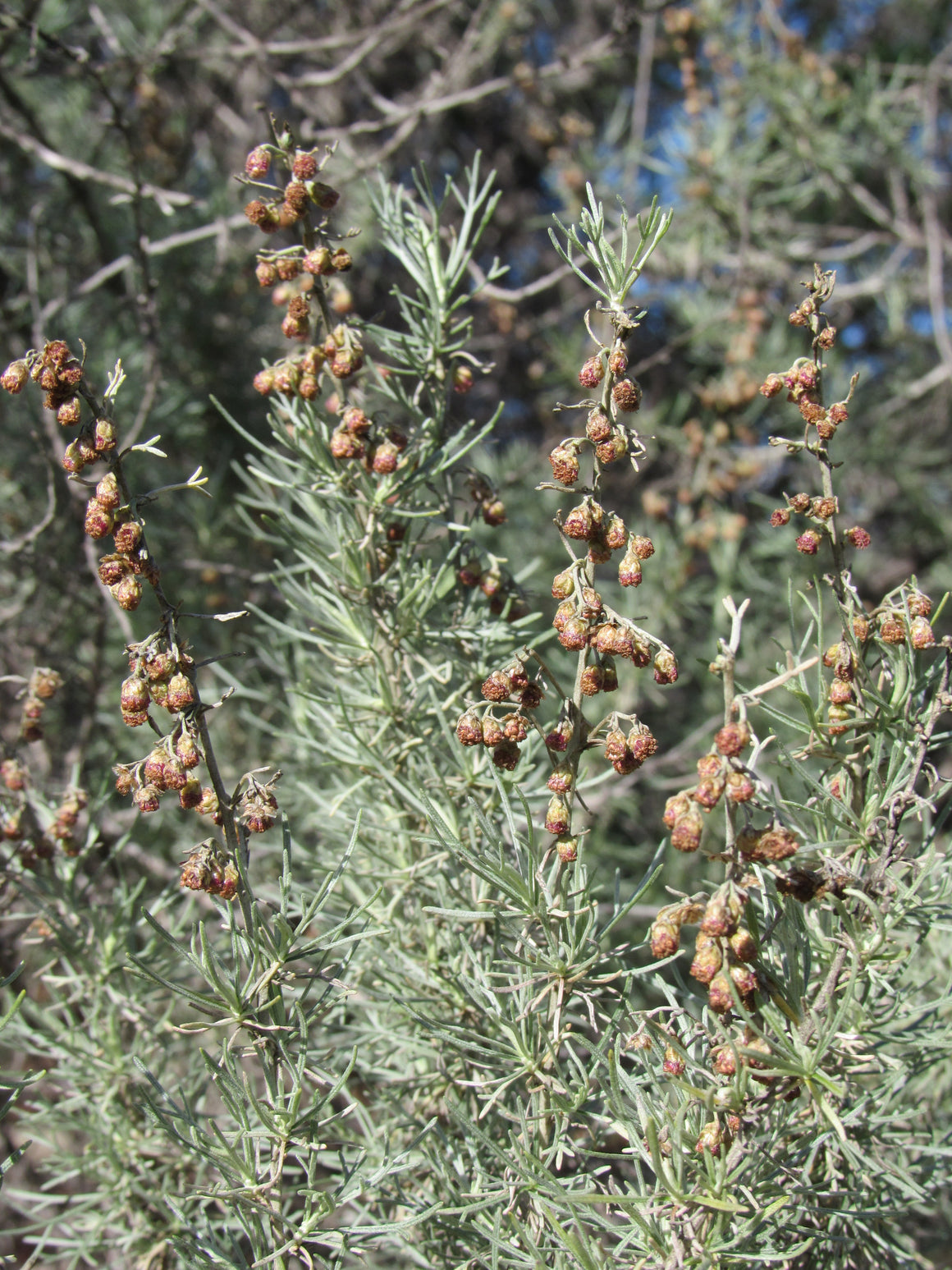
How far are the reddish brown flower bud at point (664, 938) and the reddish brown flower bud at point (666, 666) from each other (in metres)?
0.20

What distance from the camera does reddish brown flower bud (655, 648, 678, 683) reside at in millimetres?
795

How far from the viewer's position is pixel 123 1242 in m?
1.06

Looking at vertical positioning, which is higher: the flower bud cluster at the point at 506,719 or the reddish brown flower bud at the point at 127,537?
the reddish brown flower bud at the point at 127,537

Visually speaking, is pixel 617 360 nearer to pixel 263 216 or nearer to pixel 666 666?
pixel 666 666

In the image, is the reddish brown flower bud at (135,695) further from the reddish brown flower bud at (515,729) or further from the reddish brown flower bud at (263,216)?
the reddish brown flower bud at (263,216)

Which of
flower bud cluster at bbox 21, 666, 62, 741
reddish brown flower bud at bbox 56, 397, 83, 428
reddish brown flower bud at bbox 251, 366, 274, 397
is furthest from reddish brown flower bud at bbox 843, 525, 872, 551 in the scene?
flower bud cluster at bbox 21, 666, 62, 741

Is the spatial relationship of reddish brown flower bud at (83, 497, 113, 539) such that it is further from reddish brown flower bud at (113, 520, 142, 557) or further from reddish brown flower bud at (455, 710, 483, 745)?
reddish brown flower bud at (455, 710, 483, 745)

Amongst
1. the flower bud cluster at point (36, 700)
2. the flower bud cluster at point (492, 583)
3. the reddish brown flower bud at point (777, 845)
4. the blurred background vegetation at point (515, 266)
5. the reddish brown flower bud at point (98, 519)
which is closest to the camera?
the reddish brown flower bud at point (777, 845)

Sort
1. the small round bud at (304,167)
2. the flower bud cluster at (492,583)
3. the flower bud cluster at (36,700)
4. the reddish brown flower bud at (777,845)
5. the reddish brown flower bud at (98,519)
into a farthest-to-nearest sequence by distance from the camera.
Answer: the flower bud cluster at (36,700) < the flower bud cluster at (492,583) < the small round bud at (304,167) < the reddish brown flower bud at (98,519) < the reddish brown flower bud at (777,845)

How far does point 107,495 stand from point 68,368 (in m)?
0.12

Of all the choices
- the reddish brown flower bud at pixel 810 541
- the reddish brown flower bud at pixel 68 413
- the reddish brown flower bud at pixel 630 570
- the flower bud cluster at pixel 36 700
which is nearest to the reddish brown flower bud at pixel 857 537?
the reddish brown flower bud at pixel 810 541

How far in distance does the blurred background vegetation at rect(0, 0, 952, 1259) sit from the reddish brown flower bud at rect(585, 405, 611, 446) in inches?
32.7

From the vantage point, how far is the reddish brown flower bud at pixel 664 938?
29.6 inches

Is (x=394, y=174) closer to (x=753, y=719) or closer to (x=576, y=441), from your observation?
(x=753, y=719)
